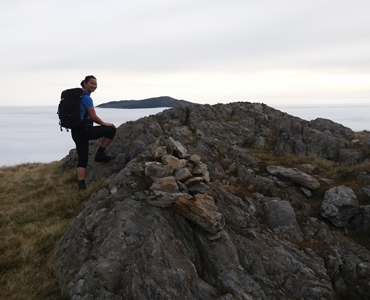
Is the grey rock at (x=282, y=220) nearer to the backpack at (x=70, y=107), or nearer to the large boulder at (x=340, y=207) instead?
the large boulder at (x=340, y=207)

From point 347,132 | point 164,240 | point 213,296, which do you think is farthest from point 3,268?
point 347,132

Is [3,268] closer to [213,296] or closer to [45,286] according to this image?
[45,286]

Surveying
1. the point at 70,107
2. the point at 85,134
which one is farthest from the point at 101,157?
the point at 70,107

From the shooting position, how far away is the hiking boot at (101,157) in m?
13.2

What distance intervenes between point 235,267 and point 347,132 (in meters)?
19.3

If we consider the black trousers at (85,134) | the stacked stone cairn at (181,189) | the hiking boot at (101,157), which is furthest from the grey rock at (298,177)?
the hiking boot at (101,157)

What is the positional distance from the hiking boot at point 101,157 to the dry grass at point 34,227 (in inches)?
66.1

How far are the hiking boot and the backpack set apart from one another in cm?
265

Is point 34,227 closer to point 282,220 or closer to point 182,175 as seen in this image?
point 182,175

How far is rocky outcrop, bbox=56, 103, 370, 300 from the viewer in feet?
20.8

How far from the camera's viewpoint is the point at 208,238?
296 inches

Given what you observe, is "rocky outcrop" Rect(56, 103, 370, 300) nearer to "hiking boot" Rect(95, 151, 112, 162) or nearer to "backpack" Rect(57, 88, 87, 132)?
"backpack" Rect(57, 88, 87, 132)

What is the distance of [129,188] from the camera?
8984 millimetres

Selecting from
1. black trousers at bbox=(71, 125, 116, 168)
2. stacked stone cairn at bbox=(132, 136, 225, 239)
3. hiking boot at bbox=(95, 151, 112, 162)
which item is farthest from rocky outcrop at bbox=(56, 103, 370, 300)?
hiking boot at bbox=(95, 151, 112, 162)
